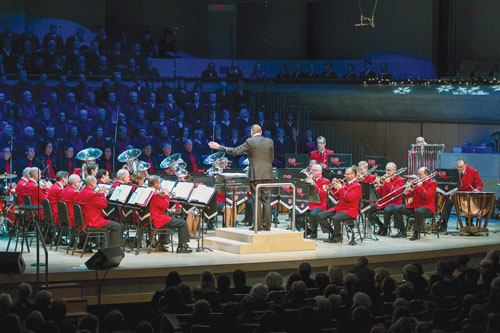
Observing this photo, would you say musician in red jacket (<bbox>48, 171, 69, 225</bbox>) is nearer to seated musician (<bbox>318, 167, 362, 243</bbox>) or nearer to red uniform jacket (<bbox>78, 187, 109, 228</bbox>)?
red uniform jacket (<bbox>78, 187, 109, 228</bbox>)

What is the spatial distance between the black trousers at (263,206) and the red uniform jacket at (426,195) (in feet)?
9.47

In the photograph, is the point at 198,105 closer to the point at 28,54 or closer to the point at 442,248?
the point at 28,54

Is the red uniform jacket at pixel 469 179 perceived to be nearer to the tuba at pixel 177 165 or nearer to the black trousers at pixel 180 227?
the tuba at pixel 177 165

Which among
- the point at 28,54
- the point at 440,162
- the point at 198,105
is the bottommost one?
the point at 440,162

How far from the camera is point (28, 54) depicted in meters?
17.4

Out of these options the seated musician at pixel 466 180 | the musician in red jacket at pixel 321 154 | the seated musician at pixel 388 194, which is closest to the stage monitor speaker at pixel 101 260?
the seated musician at pixel 388 194

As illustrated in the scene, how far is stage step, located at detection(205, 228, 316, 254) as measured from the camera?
10344 millimetres

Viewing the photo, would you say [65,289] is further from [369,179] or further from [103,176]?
[369,179]

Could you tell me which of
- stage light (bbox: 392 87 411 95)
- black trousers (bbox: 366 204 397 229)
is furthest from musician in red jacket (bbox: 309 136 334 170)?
stage light (bbox: 392 87 411 95)

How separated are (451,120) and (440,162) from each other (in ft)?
12.9

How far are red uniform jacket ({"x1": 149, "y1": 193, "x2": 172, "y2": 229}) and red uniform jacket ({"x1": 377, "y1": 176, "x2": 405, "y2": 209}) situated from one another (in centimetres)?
393

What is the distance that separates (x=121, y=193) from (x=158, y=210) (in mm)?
584

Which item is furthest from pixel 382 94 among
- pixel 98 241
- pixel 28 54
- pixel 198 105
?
pixel 98 241

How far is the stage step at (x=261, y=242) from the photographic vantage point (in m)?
10.3
